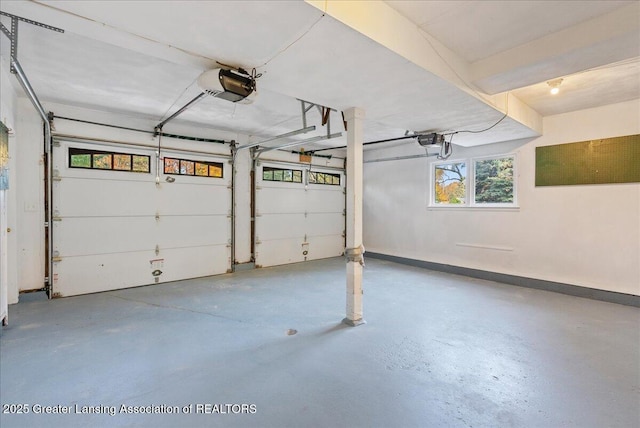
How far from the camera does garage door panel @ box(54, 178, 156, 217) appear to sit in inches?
158

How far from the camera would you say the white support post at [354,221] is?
10.4 ft

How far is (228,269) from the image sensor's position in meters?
5.50

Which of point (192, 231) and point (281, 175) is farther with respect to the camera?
point (281, 175)

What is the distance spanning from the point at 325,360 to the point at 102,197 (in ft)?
12.9

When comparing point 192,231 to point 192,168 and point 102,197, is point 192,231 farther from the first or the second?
point 102,197

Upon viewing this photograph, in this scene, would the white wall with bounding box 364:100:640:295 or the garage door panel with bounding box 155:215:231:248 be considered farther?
the garage door panel with bounding box 155:215:231:248

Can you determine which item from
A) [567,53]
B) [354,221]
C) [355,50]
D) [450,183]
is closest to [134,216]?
[354,221]

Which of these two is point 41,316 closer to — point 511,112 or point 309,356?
point 309,356

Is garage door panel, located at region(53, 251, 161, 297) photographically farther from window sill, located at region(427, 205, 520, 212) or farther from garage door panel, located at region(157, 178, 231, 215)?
window sill, located at region(427, 205, 520, 212)

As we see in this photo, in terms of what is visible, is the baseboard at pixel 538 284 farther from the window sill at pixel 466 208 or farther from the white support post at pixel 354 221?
the white support post at pixel 354 221

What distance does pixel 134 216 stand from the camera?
14.8 feet

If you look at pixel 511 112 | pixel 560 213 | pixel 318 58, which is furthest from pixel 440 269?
pixel 318 58

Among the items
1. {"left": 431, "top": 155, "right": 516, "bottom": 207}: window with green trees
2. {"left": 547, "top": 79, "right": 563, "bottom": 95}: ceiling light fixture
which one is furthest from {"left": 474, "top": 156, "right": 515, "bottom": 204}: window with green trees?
{"left": 547, "top": 79, "right": 563, "bottom": 95}: ceiling light fixture

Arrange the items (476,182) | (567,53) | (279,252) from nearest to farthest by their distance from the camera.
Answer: (567,53) < (476,182) < (279,252)
